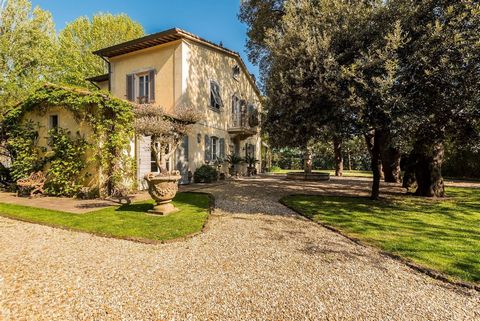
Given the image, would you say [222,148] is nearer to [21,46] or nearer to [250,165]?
[250,165]

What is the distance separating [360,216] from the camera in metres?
6.95

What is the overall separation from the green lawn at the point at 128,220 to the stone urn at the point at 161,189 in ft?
0.86

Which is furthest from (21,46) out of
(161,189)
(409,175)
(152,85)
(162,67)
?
(409,175)

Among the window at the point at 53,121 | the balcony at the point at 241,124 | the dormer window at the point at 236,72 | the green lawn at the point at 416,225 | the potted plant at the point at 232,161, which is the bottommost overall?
the green lawn at the point at 416,225

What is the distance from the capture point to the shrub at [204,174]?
46.0 ft

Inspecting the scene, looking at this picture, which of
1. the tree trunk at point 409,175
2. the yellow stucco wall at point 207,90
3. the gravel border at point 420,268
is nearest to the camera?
the gravel border at point 420,268

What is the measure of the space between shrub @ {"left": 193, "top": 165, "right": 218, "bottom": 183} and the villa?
15.6 inches

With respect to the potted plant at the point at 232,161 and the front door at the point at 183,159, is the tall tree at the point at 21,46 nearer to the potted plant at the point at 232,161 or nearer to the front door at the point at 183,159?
the front door at the point at 183,159

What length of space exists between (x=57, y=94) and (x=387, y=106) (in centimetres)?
1087

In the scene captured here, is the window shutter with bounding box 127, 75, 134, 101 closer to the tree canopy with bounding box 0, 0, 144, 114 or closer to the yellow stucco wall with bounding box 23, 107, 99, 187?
the yellow stucco wall with bounding box 23, 107, 99, 187

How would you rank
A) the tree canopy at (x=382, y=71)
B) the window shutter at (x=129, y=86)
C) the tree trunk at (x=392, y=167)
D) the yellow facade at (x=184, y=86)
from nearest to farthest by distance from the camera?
the tree canopy at (x=382, y=71), the yellow facade at (x=184, y=86), the window shutter at (x=129, y=86), the tree trunk at (x=392, y=167)

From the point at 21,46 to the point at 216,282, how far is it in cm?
2460

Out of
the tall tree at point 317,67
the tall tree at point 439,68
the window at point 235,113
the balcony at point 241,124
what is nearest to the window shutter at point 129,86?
the balcony at point 241,124

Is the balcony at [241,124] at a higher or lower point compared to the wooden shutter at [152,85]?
lower
